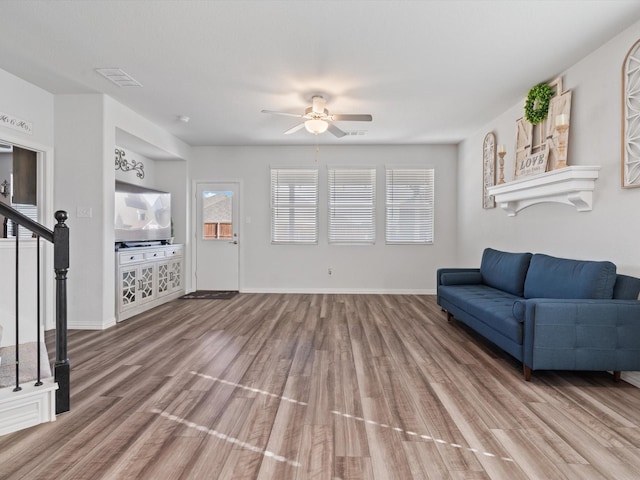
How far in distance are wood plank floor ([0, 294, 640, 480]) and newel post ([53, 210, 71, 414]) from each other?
127mm

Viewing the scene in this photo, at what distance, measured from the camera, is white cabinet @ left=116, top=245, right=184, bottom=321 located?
13.8 ft

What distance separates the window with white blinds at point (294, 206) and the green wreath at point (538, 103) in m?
3.51

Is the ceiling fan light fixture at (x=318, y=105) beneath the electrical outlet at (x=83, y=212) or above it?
above

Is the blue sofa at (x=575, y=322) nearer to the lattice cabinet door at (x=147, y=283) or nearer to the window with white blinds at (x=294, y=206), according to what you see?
the window with white blinds at (x=294, y=206)

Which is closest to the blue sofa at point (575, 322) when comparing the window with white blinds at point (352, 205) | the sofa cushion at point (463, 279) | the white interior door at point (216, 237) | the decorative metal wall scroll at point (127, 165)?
the sofa cushion at point (463, 279)

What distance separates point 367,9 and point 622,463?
3048 mm

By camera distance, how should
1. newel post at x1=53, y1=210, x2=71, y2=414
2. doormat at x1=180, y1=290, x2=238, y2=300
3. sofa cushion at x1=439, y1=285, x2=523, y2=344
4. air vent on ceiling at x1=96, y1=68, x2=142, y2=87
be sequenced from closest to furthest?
newel post at x1=53, y1=210, x2=71, y2=414, sofa cushion at x1=439, y1=285, x2=523, y2=344, air vent on ceiling at x1=96, y1=68, x2=142, y2=87, doormat at x1=180, y1=290, x2=238, y2=300

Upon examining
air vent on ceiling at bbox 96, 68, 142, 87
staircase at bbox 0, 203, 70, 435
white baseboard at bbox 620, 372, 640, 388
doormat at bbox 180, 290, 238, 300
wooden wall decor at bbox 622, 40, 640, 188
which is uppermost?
air vent on ceiling at bbox 96, 68, 142, 87

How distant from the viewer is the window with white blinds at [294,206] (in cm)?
624

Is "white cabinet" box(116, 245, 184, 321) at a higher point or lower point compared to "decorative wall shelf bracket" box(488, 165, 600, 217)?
lower

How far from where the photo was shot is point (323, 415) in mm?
2027

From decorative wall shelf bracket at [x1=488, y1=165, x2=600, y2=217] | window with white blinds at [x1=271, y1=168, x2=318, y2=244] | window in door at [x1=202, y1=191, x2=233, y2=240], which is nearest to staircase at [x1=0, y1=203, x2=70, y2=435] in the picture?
decorative wall shelf bracket at [x1=488, y1=165, x2=600, y2=217]

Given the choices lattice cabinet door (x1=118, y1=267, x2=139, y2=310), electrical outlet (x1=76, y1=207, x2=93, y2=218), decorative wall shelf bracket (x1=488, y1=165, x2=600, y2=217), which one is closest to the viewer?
decorative wall shelf bracket (x1=488, y1=165, x2=600, y2=217)

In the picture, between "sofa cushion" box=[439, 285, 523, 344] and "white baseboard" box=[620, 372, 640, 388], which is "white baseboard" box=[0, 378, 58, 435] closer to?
"sofa cushion" box=[439, 285, 523, 344]
